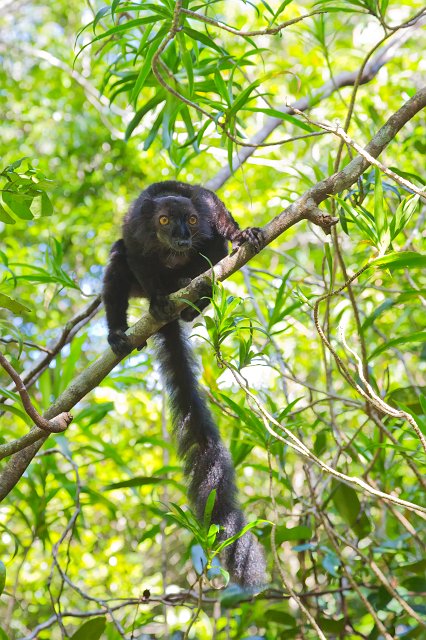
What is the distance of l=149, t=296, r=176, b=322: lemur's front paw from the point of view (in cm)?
375

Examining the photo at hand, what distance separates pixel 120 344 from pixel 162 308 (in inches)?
12.2

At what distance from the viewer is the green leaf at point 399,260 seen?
2715 mm

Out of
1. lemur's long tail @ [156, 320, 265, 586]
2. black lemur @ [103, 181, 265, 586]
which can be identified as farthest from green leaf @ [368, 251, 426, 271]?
lemur's long tail @ [156, 320, 265, 586]

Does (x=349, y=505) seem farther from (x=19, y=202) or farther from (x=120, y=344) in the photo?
(x=19, y=202)

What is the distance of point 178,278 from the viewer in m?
4.93

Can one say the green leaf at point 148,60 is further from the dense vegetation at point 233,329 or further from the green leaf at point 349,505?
the green leaf at point 349,505

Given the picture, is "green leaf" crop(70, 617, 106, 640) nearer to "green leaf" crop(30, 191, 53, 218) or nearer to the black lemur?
the black lemur

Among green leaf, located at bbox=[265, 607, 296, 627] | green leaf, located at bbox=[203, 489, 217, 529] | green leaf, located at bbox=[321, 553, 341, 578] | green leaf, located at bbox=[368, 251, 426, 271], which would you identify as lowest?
green leaf, located at bbox=[265, 607, 296, 627]

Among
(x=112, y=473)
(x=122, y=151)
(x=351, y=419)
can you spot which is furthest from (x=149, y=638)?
(x=122, y=151)

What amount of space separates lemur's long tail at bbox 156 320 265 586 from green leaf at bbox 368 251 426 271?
153 centimetres

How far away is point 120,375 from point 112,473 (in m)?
2.42

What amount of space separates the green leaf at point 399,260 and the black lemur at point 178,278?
1.22 metres

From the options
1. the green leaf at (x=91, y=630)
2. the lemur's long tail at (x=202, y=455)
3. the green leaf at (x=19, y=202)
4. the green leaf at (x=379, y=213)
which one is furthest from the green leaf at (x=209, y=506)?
the green leaf at (x=19, y=202)

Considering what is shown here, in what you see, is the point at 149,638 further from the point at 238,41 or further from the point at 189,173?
the point at 238,41
